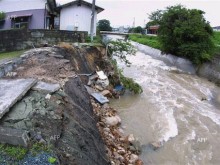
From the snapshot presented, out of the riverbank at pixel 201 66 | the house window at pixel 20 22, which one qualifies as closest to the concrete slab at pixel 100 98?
the house window at pixel 20 22

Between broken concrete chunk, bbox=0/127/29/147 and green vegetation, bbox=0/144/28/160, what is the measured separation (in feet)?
0.30

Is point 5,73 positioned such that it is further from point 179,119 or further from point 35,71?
point 179,119

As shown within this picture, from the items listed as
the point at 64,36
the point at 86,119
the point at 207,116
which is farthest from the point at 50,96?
the point at 64,36

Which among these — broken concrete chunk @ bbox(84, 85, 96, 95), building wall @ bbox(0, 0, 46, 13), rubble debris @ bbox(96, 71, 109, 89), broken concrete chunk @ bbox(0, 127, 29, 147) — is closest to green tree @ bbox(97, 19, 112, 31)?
building wall @ bbox(0, 0, 46, 13)

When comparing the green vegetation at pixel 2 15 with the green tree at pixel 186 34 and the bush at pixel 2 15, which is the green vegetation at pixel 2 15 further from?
the green tree at pixel 186 34

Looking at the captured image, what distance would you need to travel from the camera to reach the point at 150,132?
34.9 ft

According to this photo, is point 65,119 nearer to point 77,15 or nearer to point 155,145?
point 155,145

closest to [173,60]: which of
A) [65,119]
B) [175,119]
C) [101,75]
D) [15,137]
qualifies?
[101,75]

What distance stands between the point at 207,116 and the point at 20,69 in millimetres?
8783

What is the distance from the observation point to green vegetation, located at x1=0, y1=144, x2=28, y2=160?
15.4 feet

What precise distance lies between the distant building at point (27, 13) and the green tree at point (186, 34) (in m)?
11.4

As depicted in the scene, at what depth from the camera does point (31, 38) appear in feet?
50.7

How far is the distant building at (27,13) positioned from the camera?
65.9ft

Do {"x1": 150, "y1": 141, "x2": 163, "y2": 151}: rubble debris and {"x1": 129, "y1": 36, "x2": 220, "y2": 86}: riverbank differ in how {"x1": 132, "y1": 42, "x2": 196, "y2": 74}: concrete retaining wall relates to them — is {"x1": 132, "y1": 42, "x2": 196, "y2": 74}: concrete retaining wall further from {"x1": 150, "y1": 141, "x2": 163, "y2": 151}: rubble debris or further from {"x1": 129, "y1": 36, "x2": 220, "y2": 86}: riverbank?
{"x1": 150, "y1": 141, "x2": 163, "y2": 151}: rubble debris
